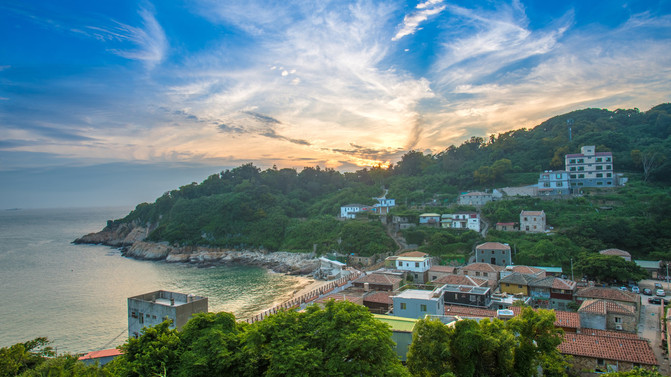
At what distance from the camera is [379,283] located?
22438 millimetres

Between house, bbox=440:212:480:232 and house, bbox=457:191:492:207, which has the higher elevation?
house, bbox=457:191:492:207

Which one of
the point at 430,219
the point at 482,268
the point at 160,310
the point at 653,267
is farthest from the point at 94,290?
the point at 653,267

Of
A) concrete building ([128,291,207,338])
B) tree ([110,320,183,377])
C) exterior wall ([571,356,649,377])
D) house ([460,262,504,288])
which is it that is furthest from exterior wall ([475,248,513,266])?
tree ([110,320,183,377])

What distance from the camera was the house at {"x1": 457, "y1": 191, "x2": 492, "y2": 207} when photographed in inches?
1619

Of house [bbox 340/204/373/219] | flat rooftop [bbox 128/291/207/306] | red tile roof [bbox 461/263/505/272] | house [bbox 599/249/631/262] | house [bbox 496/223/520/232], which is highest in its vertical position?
house [bbox 340/204/373/219]

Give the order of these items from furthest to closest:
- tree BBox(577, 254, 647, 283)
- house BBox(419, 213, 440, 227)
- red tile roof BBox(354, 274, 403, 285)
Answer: house BBox(419, 213, 440, 227), red tile roof BBox(354, 274, 403, 285), tree BBox(577, 254, 647, 283)

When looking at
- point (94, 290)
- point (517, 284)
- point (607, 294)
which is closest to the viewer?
point (607, 294)

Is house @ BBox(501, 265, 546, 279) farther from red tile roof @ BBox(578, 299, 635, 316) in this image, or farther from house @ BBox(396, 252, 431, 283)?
red tile roof @ BBox(578, 299, 635, 316)

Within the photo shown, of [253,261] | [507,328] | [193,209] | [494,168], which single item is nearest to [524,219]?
[494,168]

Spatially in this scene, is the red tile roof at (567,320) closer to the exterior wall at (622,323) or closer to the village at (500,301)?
the village at (500,301)

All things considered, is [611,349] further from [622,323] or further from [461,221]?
[461,221]

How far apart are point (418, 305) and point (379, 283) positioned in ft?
22.8

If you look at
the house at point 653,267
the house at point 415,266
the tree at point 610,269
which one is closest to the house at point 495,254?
the house at point 415,266

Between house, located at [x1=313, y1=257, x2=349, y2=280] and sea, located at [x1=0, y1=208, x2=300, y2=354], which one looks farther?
house, located at [x1=313, y1=257, x2=349, y2=280]
